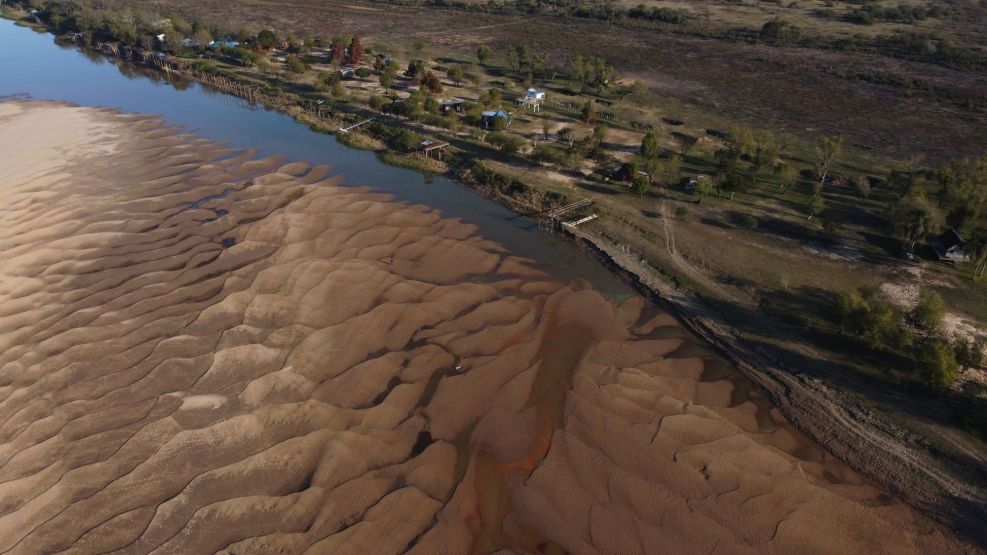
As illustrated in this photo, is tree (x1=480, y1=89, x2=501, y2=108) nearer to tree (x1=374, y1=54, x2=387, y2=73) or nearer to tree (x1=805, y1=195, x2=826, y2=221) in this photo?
tree (x1=374, y1=54, x2=387, y2=73)

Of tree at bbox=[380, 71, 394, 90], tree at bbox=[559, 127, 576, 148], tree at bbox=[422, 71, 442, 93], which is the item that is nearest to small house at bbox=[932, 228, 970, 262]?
tree at bbox=[559, 127, 576, 148]

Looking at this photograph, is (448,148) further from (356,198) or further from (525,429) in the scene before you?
(525,429)

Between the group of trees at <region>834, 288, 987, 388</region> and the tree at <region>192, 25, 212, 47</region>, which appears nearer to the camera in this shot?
the group of trees at <region>834, 288, 987, 388</region>

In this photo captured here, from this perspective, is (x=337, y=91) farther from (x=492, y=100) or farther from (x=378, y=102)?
(x=492, y=100)

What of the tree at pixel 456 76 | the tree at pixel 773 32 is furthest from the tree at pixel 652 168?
the tree at pixel 773 32

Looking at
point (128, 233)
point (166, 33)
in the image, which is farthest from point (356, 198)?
point (166, 33)

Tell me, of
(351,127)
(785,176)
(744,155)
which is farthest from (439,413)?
(351,127)

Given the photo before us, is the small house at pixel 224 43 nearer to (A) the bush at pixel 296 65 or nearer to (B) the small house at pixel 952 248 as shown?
(A) the bush at pixel 296 65

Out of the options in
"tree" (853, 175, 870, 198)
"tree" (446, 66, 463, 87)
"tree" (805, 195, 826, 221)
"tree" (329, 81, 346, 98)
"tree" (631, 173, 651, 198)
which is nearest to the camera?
"tree" (805, 195, 826, 221)
